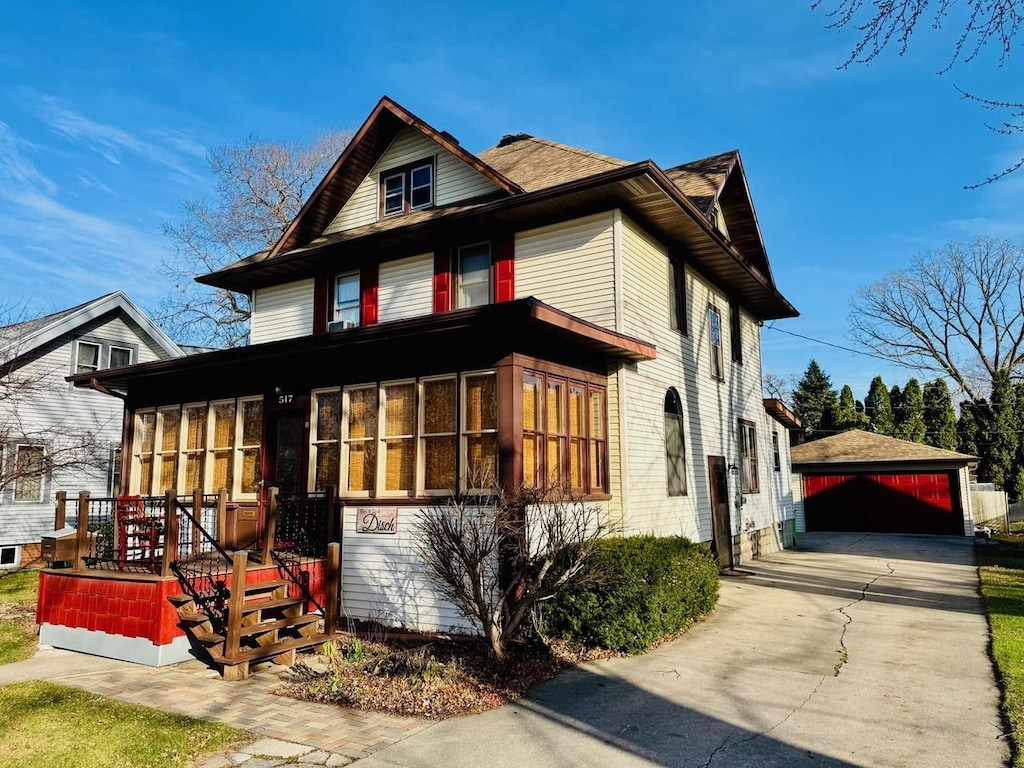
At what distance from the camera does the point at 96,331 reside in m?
21.2

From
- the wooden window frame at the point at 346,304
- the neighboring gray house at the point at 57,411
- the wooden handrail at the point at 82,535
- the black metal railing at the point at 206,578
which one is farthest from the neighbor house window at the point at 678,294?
the neighboring gray house at the point at 57,411

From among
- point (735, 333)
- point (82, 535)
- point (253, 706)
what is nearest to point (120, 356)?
point (82, 535)

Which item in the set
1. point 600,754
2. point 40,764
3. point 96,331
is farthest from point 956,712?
point 96,331

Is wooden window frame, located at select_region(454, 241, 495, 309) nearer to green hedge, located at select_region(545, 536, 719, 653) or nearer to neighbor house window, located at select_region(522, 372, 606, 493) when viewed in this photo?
neighbor house window, located at select_region(522, 372, 606, 493)

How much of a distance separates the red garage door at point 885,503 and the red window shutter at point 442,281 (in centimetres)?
1917

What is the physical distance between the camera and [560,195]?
10.8 m

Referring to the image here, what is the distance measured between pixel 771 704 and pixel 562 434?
4402mm

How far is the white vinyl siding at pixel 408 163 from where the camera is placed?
42.7ft

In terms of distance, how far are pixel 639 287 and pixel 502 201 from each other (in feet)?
8.51

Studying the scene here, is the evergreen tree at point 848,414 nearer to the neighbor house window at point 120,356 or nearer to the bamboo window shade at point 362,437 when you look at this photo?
the bamboo window shade at point 362,437

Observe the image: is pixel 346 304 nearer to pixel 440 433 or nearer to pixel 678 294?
pixel 440 433

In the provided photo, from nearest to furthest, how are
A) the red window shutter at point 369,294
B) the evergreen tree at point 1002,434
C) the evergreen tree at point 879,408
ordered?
the red window shutter at point 369,294 < the evergreen tree at point 1002,434 < the evergreen tree at point 879,408

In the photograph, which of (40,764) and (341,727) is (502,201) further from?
(40,764)

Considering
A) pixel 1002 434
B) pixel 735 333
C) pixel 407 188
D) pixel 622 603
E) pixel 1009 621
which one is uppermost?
pixel 407 188
